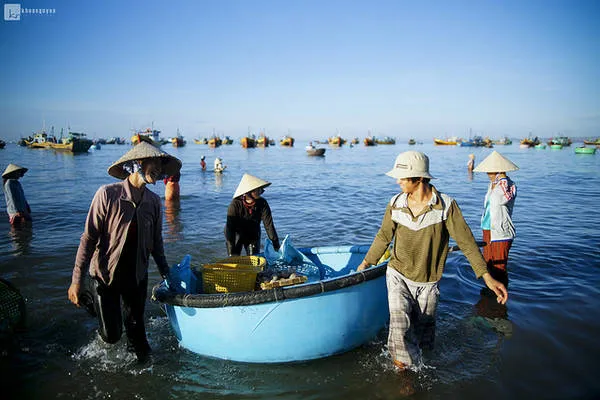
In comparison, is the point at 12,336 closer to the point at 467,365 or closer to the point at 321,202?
the point at 467,365

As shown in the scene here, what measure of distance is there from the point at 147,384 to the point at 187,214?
32.3 feet

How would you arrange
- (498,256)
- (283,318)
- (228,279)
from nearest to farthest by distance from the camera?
(283,318)
(228,279)
(498,256)

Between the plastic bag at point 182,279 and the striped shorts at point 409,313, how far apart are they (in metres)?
2.25

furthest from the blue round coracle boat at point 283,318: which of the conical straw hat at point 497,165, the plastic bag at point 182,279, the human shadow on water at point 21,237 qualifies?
the human shadow on water at point 21,237

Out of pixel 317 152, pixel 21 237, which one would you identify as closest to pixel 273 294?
pixel 21 237

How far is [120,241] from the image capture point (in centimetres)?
325

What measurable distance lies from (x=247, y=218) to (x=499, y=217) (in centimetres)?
348

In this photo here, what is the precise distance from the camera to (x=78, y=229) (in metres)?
10.5

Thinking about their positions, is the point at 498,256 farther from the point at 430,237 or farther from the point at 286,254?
the point at 286,254

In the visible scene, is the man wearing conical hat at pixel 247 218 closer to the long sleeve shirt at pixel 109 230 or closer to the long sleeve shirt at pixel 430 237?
the long sleeve shirt at pixel 109 230

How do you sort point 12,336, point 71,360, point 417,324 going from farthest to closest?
point 12,336, point 71,360, point 417,324

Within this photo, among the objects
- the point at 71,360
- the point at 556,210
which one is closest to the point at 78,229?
the point at 71,360

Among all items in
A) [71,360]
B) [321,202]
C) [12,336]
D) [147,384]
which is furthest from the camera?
[321,202]

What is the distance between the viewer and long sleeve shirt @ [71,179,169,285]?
3145 mm
